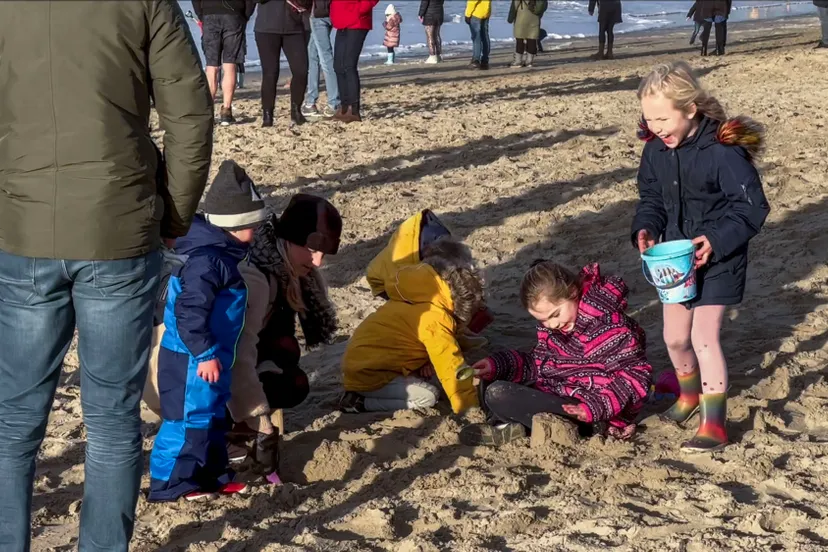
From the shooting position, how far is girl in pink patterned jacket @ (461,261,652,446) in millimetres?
4172

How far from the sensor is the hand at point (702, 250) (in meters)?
3.82

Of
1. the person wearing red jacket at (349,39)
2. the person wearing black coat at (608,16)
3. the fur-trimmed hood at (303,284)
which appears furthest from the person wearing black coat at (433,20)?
the fur-trimmed hood at (303,284)

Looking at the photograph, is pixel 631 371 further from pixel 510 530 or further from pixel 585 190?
pixel 585 190

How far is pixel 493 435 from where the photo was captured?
4.20m

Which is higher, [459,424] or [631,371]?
[631,371]

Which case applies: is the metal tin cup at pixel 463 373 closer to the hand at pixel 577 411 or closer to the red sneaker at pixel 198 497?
the hand at pixel 577 411

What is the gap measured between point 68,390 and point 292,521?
2001mm

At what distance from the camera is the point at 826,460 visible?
377 centimetres

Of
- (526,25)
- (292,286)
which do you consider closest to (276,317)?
(292,286)

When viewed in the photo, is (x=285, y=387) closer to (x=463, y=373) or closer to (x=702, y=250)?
(x=463, y=373)

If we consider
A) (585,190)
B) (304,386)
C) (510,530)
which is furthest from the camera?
(585,190)

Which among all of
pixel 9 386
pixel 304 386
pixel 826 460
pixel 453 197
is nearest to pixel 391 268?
pixel 304 386

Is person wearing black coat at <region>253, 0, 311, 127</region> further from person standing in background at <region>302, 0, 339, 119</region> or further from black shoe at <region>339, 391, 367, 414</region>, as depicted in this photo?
black shoe at <region>339, 391, 367, 414</region>

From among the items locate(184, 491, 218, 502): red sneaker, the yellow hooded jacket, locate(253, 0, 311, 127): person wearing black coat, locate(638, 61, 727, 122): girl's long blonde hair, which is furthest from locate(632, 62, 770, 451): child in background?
the yellow hooded jacket
